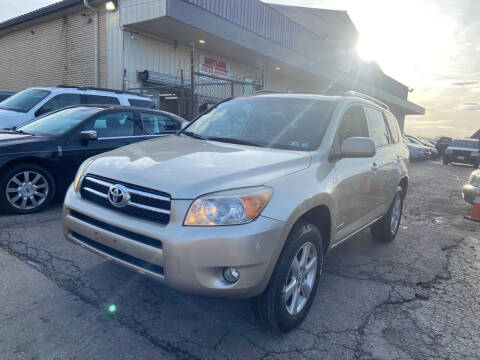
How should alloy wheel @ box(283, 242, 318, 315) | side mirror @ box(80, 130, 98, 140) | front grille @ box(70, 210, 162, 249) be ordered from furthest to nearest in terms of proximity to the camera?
side mirror @ box(80, 130, 98, 140), alloy wheel @ box(283, 242, 318, 315), front grille @ box(70, 210, 162, 249)

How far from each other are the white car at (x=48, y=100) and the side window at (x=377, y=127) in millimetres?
5781

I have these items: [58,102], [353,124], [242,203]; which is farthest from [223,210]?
[58,102]

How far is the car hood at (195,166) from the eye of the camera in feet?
7.27

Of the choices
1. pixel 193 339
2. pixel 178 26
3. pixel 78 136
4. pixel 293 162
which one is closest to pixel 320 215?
pixel 293 162

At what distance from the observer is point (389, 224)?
4.59m

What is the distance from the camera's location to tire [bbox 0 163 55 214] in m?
A: 4.57

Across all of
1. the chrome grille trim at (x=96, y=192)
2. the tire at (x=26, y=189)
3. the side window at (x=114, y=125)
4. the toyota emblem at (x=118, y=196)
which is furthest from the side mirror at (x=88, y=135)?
the toyota emblem at (x=118, y=196)

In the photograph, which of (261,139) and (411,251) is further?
(411,251)

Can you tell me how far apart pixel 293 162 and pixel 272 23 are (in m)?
16.3

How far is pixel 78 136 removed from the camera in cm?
520

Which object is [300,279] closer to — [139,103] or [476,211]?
[476,211]

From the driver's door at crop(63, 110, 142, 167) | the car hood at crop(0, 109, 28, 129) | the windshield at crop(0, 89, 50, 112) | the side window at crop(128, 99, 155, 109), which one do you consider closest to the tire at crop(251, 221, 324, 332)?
the driver's door at crop(63, 110, 142, 167)

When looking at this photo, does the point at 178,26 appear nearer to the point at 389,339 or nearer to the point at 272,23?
the point at 272,23

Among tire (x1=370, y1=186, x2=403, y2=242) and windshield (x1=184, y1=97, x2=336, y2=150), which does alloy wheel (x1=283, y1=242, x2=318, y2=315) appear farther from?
tire (x1=370, y1=186, x2=403, y2=242)
